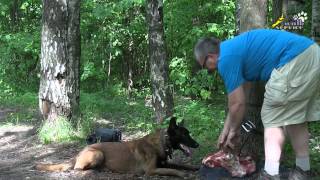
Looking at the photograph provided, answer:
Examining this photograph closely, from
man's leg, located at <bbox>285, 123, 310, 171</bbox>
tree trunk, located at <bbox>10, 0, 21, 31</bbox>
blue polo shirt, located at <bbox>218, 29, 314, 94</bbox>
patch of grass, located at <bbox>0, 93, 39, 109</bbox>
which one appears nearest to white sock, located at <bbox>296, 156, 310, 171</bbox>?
man's leg, located at <bbox>285, 123, 310, 171</bbox>

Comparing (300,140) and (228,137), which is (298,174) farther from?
(228,137)

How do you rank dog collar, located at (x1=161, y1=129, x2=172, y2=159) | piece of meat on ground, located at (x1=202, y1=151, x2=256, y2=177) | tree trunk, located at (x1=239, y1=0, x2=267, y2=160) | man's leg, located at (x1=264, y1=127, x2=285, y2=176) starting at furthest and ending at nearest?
dog collar, located at (x1=161, y1=129, x2=172, y2=159), tree trunk, located at (x1=239, y1=0, x2=267, y2=160), piece of meat on ground, located at (x1=202, y1=151, x2=256, y2=177), man's leg, located at (x1=264, y1=127, x2=285, y2=176)

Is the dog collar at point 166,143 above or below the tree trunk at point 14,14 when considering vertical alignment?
below

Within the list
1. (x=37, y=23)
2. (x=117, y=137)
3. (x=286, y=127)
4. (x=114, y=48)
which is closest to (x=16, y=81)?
(x=37, y=23)

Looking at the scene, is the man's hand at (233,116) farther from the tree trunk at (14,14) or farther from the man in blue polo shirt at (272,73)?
the tree trunk at (14,14)

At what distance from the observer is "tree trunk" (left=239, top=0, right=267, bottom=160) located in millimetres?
5621

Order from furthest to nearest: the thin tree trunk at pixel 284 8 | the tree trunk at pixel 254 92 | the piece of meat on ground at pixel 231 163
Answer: the thin tree trunk at pixel 284 8, the tree trunk at pixel 254 92, the piece of meat on ground at pixel 231 163

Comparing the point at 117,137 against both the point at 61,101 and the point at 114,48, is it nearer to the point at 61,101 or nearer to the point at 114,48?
the point at 61,101

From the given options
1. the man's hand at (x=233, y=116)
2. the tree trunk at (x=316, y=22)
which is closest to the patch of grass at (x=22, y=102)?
the tree trunk at (x=316, y=22)

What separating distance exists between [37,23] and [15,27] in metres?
1.22

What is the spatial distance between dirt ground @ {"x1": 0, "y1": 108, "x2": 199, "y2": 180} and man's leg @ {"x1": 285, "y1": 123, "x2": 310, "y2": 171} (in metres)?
1.63

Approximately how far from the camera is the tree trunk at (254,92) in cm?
562

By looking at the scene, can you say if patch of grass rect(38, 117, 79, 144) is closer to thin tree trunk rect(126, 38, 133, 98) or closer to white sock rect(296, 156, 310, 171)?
white sock rect(296, 156, 310, 171)

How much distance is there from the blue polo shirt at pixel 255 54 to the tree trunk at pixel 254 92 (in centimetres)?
117
